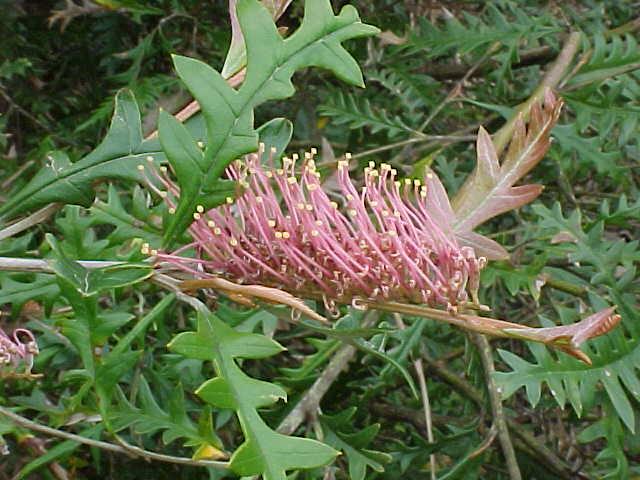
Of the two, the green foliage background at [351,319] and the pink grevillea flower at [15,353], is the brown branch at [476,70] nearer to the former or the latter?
the green foliage background at [351,319]

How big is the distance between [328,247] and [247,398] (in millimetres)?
151

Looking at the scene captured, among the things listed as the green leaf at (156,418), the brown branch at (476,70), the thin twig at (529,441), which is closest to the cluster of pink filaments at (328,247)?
the green leaf at (156,418)

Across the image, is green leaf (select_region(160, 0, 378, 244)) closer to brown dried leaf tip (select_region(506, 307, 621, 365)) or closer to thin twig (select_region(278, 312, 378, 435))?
brown dried leaf tip (select_region(506, 307, 621, 365))

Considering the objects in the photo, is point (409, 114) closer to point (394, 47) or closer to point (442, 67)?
point (394, 47)

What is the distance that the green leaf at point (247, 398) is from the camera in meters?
0.75

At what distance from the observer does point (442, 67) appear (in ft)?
7.04

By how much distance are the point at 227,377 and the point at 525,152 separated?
1.16ft

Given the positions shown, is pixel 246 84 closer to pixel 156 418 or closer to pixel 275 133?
pixel 275 133

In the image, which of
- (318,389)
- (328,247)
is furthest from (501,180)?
(318,389)

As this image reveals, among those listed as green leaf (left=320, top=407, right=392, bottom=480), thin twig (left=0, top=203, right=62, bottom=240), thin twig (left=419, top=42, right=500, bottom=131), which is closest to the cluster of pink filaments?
thin twig (left=0, top=203, right=62, bottom=240)

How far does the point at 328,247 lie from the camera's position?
2.73 feet

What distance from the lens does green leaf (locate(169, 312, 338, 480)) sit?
75cm

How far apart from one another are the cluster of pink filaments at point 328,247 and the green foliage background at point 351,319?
53mm

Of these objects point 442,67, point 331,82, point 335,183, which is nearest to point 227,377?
point 335,183
